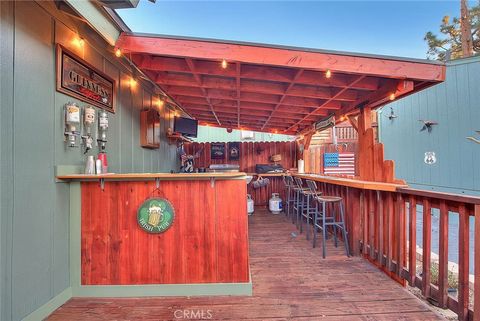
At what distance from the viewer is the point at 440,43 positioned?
8.56 m

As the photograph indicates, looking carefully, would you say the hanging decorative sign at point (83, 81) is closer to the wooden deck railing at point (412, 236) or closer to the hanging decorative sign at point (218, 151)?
the wooden deck railing at point (412, 236)

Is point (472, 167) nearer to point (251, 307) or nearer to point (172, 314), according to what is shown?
point (251, 307)

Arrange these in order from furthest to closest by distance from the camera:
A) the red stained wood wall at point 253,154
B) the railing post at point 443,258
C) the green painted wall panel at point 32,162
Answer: the red stained wood wall at point 253,154 → the railing post at point 443,258 → the green painted wall panel at point 32,162

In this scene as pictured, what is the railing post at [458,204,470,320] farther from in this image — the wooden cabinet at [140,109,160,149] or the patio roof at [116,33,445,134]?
the wooden cabinet at [140,109,160,149]

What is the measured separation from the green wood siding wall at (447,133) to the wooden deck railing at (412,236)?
4.17m

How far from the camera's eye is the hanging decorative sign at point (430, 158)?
263 inches

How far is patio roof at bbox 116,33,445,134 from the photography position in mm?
2463

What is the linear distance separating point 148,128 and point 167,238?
2.27m

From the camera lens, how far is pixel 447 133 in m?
6.28

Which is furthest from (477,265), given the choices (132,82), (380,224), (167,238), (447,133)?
(447,133)

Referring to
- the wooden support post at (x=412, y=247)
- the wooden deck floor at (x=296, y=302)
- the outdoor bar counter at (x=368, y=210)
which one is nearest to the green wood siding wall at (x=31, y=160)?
the wooden deck floor at (x=296, y=302)

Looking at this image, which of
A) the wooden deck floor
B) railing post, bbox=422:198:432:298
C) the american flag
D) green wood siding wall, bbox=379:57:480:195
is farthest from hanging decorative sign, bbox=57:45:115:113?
green wood siding wall, bbox=379:57:480:195

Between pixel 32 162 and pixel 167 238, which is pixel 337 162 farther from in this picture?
pixel 32 162

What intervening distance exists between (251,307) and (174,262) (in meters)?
0.86
